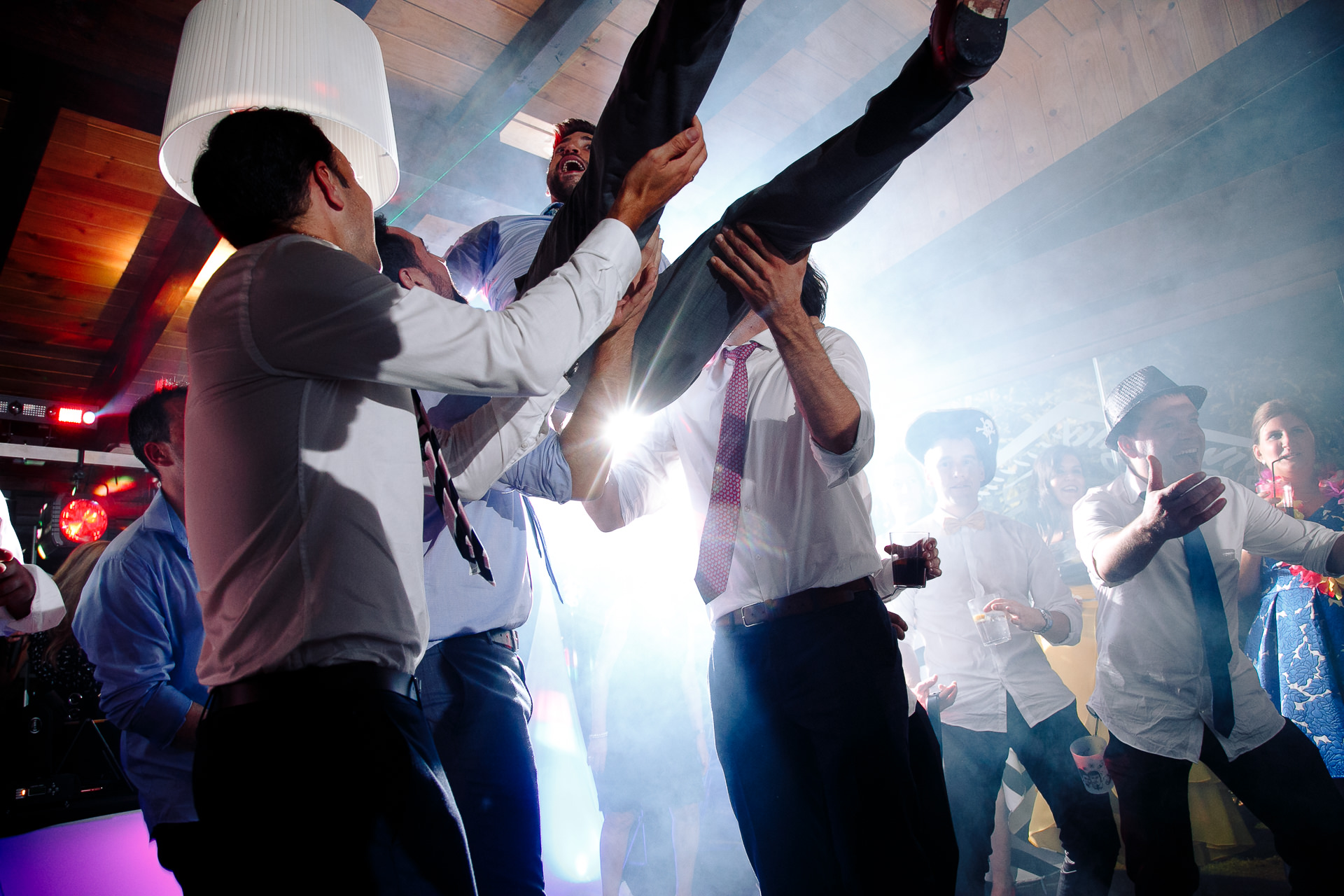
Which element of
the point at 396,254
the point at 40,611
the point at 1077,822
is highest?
the point at 396,254

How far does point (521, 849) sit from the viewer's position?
56.6 inches

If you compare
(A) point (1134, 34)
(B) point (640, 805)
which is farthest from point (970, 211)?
(B) point (640, 805)

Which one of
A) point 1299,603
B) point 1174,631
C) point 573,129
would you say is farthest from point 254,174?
point 1299,603

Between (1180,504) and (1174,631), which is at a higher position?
(1180,504)

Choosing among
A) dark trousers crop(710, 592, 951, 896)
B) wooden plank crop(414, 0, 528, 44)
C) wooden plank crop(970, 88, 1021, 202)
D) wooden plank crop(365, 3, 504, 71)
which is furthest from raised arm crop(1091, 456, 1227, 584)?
wooden plank crop(365, 3, 504, 71)

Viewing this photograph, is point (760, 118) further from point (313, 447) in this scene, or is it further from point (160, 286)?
point (160, 286)

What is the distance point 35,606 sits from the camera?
254 cm

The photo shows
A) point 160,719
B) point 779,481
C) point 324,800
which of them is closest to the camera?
point 324,800

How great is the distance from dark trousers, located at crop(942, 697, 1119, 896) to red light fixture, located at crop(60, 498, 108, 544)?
8.94 metres

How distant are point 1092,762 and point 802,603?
7.11 ft

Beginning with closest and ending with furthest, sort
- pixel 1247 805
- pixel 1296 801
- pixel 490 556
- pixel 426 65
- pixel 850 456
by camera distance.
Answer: pixel 850 456
pixel 490 556
pixel 1296 801
pixel 1247 805
pixel 426 65

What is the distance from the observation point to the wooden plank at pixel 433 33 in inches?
95.7

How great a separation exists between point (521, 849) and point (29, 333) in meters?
6.04

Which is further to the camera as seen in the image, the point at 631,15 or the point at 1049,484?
the point at 1049,484
